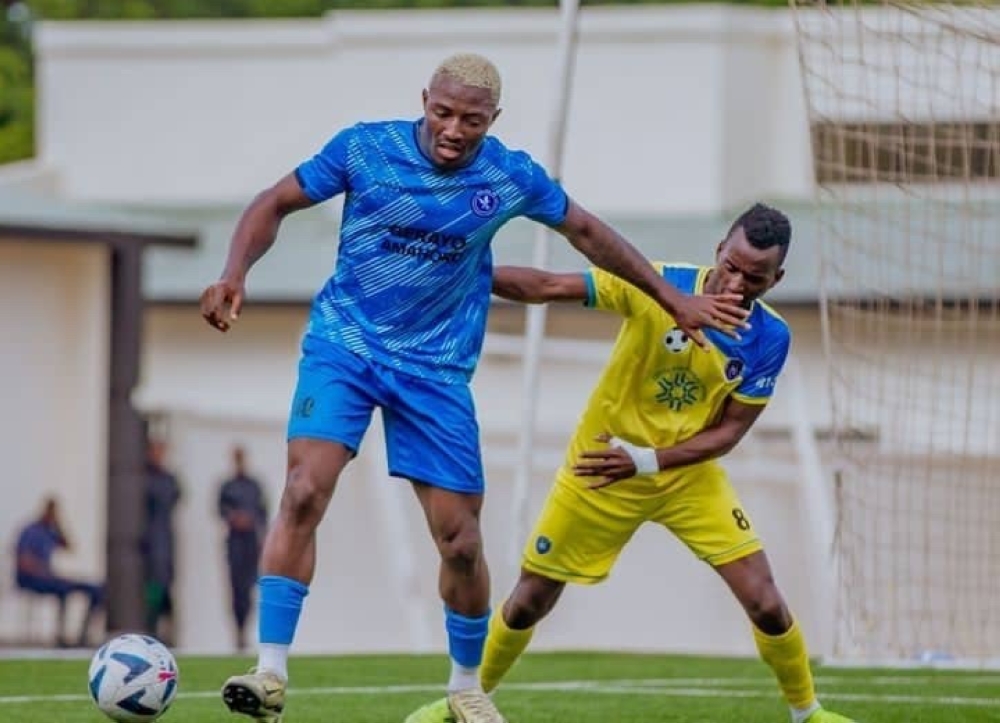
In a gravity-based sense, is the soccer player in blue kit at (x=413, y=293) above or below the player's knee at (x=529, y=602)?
above

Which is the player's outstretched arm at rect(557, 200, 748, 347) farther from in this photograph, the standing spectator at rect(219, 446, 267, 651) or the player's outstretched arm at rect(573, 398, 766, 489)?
the standing spectator at rect(219, 446, 267, 651)

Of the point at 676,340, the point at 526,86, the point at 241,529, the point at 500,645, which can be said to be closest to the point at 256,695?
the point at 500,645

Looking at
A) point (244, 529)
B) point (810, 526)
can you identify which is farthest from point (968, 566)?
point (244, 529)

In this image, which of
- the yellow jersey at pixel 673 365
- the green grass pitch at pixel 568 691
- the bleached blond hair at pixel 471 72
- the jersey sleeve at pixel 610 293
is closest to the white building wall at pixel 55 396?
the green grass pitch at pixel 568 691

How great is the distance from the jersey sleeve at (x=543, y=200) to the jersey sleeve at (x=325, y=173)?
682 mm

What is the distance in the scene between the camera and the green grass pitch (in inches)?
395

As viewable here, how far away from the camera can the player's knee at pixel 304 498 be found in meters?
8.55

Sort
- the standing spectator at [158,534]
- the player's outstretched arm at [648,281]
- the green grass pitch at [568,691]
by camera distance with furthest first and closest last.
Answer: the standing spectator at [158,534] → the green grass pitch at [568,691] → the player's outstretched arm at [648,281]

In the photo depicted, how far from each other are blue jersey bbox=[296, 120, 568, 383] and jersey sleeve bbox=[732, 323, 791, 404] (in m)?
1.29

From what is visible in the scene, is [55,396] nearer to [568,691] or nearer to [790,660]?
[568,691]

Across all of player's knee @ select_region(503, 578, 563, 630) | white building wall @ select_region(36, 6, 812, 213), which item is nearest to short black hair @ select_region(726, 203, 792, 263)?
player's knee @ select_region(503, 578, 563, 630)

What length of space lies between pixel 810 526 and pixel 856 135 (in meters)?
7.88

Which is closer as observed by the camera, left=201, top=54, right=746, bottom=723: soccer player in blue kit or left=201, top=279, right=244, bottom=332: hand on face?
left=201, top=279, right=244, bottom=332: hand on face

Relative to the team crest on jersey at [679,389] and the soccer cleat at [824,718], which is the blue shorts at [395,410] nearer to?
the team crest on jersey at [679,389]
